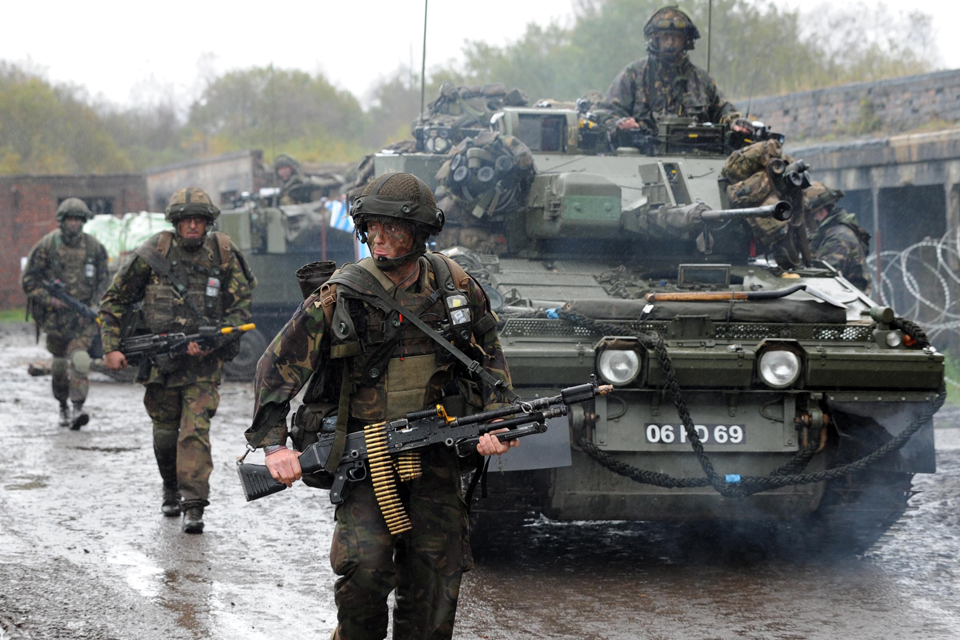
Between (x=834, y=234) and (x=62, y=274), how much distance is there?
6.80 m

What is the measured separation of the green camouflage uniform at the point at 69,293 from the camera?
10.6 metres

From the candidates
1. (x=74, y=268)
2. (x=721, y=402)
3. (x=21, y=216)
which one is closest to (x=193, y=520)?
(x=721, y=402)

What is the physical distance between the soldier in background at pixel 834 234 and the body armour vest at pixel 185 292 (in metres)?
4.44

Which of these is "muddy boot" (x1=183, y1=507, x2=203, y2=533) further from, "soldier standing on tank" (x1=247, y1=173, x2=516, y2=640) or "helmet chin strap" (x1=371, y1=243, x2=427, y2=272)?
"helmet chin strap" (x1=371, y1=243, x2=427, y2=272)

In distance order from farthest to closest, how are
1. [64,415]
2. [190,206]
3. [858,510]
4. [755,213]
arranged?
[64,415], [190,206], [755,213], [858,510]

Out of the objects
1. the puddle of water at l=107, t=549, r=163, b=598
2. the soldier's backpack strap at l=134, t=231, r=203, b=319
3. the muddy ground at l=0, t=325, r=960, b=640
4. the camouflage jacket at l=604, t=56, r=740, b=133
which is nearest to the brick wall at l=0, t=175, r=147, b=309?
the muddy ground at l=0, t=325, r=960, b=640

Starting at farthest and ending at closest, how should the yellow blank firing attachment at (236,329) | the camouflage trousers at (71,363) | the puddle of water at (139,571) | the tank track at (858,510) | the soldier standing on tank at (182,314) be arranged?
the camouflage trousers at (71,363)
the yellow blank firing attachment at (236,329)
the soldier standing on tank at (182,314)
the tank track at (858,510)
the puddle of water at (139,571)

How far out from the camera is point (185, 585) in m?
5.45

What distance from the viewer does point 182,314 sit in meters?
6.97

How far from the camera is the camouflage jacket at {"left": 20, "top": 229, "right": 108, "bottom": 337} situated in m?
10.7

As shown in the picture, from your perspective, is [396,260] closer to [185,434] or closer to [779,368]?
[779,368]

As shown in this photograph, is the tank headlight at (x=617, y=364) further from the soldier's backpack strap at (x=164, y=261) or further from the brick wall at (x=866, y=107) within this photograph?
the brick wall at (x=866, y=107)

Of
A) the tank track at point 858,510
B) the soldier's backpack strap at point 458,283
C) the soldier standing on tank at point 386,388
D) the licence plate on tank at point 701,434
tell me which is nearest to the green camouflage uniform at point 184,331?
the licence plate on tank at point 701,434

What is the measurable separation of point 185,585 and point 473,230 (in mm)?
2897
